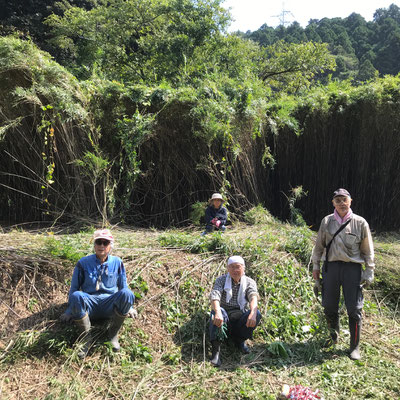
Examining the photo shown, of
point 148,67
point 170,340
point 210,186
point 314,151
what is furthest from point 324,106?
point 148,67

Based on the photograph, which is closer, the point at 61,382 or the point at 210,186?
the point at 61,382

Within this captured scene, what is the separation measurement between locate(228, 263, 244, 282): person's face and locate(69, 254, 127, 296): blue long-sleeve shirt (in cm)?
94

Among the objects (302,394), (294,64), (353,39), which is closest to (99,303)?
(302,394)

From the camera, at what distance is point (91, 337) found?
2.94 metres

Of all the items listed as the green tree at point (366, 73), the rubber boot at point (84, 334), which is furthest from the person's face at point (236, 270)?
the green tree at point (366, 73)

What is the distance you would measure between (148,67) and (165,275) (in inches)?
495

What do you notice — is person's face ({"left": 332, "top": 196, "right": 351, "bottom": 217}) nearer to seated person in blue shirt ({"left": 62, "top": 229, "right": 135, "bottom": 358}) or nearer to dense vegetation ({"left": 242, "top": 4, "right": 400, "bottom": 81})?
seated person in blue shirt ({"left": 62, "top": 229, "right": 135, "bottom": 358})

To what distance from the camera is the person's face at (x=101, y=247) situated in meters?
3.04

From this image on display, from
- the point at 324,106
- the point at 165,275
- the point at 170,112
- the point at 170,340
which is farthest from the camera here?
the point at 324,106

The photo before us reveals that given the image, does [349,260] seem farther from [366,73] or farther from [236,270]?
[366,73]

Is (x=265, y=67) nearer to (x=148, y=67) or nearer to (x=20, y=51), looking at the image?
(x=148, y=67)

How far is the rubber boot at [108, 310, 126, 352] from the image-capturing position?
2.93m

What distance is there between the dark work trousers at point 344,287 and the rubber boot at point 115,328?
5.83 feet

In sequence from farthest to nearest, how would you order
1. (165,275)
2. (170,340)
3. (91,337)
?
(165,275) → (170,340) → (91,337)
